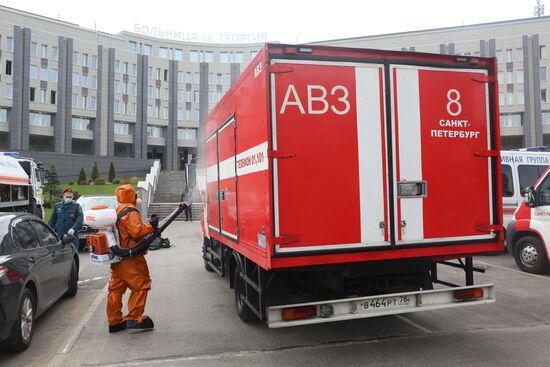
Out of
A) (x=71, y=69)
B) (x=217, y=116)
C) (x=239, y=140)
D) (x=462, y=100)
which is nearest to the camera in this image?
(x=462, y=100)

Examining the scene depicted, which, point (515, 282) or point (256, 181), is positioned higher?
point (256, 181)

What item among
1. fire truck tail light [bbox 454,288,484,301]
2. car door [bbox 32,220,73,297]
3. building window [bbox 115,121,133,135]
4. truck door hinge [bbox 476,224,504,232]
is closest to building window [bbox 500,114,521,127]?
building window [bbox 115,121,133,135]

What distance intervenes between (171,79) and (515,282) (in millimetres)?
53870

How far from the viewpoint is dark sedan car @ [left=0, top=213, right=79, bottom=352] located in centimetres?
454

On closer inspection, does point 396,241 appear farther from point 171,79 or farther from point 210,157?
point 171,79

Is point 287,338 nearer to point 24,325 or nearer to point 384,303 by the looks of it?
point 384,303

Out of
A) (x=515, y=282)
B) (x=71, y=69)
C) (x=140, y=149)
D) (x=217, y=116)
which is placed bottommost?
(x=515, y=282)

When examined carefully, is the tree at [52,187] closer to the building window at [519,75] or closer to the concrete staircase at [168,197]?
the concrete staircase at [168,197]

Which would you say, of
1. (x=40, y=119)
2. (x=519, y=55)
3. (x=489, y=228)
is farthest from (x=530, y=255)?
(x=519, y=55)

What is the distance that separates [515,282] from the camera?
7996 millimetres

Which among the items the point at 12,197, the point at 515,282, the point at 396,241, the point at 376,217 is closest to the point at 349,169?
the point at 376,217

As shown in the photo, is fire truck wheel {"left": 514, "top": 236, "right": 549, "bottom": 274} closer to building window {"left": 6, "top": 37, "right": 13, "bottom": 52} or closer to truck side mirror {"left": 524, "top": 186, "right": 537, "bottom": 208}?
truck side mirror {"left": 524, "top": 186, "right": 537, "bottom": 208}

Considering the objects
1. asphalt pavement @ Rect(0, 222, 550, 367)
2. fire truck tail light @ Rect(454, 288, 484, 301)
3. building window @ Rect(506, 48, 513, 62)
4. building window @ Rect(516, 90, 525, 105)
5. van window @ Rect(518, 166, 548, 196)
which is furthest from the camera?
building window @ Rect(516, 90, 525, 105)

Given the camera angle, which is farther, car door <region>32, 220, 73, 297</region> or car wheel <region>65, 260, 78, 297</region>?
car wheel <region>65, 260, 78, 297</region>
